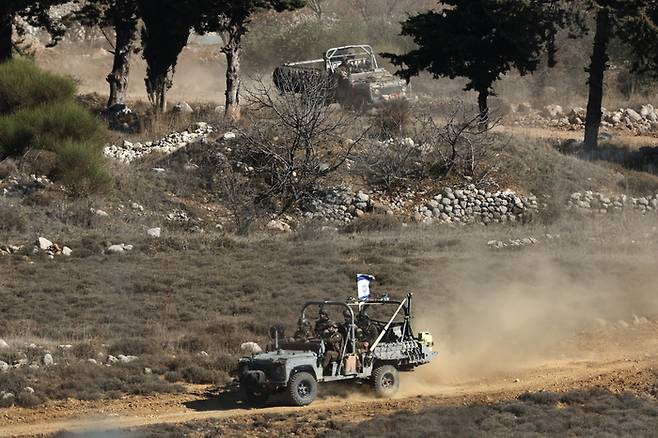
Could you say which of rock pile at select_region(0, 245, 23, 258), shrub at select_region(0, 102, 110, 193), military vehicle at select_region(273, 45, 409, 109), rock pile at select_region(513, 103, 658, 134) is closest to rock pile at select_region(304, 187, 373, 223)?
military vehicle at select_region(273, 45, 409, 109)

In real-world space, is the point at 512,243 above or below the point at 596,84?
below

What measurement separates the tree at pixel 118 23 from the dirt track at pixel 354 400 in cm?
2789

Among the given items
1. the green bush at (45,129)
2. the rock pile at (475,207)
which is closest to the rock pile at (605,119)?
the rock pile at (475,207)

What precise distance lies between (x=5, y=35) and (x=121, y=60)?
14.4 feet

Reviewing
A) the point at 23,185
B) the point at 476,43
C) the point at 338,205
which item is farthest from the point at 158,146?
the point at 476,43

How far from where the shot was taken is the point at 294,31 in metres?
75.9

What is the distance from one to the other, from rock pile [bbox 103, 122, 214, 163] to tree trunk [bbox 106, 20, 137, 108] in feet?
17.4

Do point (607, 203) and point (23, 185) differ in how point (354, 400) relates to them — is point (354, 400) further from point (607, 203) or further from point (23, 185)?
point (607, 203)

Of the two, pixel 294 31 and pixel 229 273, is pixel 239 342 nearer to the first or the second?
pixel 229 273

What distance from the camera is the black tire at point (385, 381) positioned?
19.2 meters

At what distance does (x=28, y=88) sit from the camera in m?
40.8

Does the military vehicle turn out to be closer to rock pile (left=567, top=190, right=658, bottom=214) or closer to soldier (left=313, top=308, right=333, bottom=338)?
rock pile (left=567, top=190, right=658, bottom=214)

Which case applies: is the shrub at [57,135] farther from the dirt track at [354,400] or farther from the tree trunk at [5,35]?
the dirt track at [354,400]

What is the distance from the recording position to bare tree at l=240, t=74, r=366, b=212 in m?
38.4
